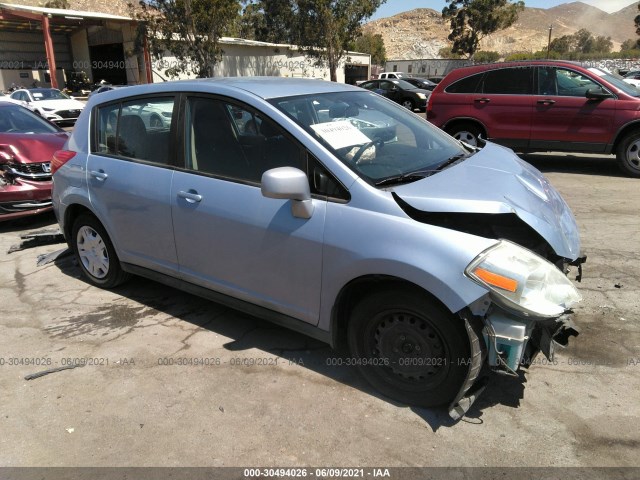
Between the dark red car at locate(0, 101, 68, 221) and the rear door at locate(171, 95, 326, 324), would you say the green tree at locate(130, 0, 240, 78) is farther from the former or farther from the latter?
the rear door at locate(171, 95, 326, 324)

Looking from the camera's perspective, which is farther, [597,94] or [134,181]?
[597,94]

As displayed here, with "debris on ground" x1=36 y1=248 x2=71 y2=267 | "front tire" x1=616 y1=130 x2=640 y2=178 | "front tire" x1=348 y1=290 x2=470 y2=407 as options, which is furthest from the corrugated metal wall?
"front tire" x1=348 y1=290 x2=470 y2=407

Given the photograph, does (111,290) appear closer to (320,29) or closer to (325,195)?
(325,195)

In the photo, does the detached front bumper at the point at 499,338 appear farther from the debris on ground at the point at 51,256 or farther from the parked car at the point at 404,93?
the parked car at the point at 404,93

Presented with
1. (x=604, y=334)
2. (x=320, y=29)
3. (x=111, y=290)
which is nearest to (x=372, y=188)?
(x=604, y=334)

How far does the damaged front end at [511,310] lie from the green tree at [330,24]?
88.4 feet

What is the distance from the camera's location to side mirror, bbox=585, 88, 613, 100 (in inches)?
319

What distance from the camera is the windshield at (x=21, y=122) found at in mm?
7227

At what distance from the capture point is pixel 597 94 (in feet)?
26.7

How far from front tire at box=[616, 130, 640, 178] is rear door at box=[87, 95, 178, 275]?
24.9 feet

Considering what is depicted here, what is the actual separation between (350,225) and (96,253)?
2750 mm

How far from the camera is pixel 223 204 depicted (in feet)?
Result: 10.6

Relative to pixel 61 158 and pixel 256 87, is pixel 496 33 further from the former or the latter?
pixel 256 87

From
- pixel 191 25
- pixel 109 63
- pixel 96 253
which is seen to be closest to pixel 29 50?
pixel 109 63
